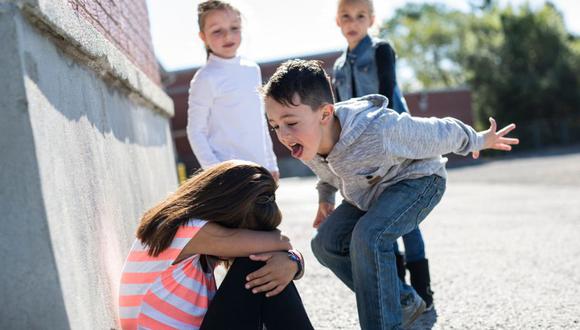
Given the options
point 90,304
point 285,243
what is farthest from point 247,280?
point 90,304

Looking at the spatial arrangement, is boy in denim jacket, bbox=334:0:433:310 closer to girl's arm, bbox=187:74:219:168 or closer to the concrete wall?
girl's arm, bbox=187:74:219:168

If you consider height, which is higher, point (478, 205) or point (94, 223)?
point (94, 223)

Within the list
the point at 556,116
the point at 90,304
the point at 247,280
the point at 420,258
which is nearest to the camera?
the point at 90,304

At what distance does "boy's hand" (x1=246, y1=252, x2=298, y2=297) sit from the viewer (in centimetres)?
267

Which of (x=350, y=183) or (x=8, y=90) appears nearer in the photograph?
(x=8, y=90)

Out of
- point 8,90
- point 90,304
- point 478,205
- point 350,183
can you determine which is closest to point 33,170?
point 8,90

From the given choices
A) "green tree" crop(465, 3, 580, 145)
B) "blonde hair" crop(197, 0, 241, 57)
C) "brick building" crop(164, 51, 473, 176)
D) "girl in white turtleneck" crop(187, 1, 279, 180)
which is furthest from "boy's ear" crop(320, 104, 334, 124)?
"green tree" crop(465, 3, 580, 145)

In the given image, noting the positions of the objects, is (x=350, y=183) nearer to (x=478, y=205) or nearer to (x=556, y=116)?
(x=478, y=205)

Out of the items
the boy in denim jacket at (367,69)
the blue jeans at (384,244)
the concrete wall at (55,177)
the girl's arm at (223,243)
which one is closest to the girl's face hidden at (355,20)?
the boy in denim jacket at (367,69)

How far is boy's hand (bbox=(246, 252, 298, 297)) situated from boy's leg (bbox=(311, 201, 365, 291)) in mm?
770

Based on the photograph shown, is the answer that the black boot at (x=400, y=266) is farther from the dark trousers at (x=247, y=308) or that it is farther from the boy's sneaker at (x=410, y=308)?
the dark trousers at (x=247, y=308)

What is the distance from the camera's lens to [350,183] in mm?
3400

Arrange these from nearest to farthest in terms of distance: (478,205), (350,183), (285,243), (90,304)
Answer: (90,304) → (285,243) → (350,183) → (478,205)

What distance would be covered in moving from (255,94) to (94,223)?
1.91 meters
